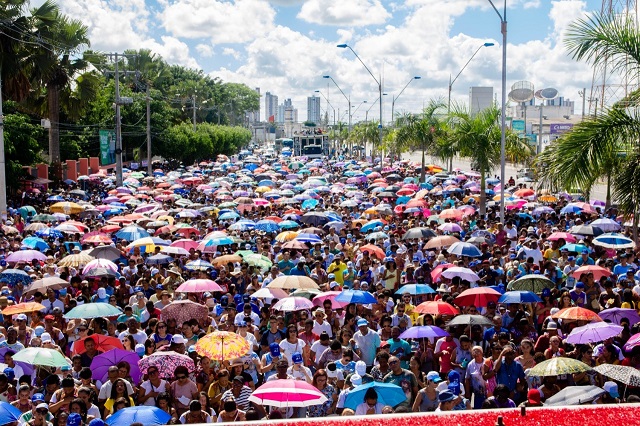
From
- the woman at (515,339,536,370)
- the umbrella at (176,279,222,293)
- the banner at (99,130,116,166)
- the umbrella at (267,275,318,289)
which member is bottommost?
the woman at (515,339,536,370)

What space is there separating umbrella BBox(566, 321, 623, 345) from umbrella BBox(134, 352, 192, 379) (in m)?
4.51

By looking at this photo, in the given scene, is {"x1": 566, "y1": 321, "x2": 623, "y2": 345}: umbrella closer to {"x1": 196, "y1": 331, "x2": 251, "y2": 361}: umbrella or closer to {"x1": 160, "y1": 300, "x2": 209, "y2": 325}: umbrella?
{"x1": 196, "y1": 331, "x2": 251, "y2": 361}: umbrella

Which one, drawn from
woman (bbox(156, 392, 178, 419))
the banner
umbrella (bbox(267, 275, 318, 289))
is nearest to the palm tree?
the banner

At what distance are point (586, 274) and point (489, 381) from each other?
512 centimetres

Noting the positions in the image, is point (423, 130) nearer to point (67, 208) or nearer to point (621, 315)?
point (67, 208)

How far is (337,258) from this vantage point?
16.6 m

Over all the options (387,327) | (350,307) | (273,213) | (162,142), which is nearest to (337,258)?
(350,307)

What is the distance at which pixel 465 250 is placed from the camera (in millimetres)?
16953

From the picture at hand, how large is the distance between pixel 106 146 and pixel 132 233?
110 feet

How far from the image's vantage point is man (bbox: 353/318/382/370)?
11.3 metres

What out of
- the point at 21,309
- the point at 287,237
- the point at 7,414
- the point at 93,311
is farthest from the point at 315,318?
the point at 287,237

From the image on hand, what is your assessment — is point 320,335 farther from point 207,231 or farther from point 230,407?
point 207,231

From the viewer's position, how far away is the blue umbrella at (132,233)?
20031 mm

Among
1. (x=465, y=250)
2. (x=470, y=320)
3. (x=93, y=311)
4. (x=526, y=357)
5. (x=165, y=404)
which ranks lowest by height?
(x=165, y=404)
